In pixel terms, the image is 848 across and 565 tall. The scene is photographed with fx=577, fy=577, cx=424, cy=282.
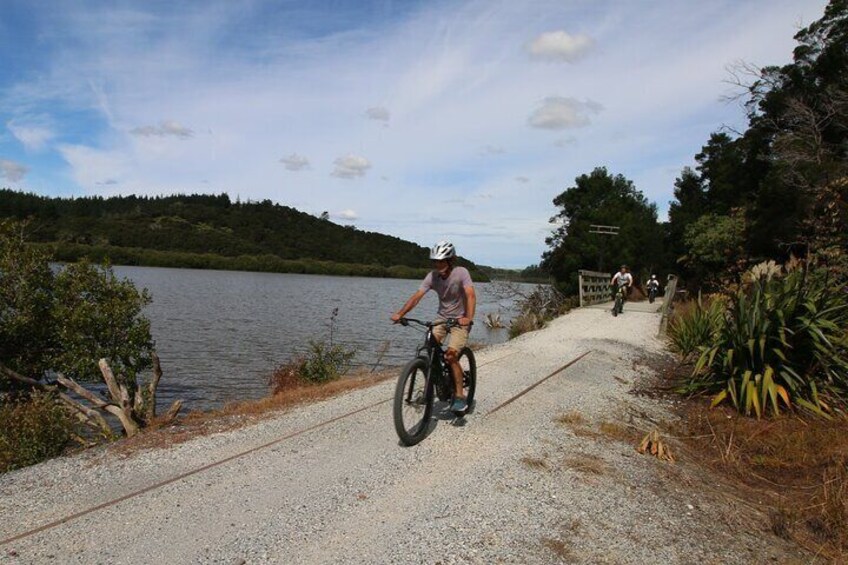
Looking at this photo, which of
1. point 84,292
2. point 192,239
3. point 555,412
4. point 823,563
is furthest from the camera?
point 192,239

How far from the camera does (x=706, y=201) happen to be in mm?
53844

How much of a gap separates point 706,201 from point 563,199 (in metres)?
14.3

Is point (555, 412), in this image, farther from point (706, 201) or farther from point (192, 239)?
point (192, 239)

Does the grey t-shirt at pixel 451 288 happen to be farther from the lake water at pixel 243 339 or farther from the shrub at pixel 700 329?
the lake water at pixel 243 339

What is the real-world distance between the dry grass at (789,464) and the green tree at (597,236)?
143ft

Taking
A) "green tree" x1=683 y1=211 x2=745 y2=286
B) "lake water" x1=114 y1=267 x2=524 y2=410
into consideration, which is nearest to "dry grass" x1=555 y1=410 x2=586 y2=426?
"lake water" x1=114 y1=267 x2=524 y2=410

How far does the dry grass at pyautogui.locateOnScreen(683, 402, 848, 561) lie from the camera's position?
4.60m

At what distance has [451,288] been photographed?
6633 millimetres

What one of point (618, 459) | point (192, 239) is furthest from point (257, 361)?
point (192, 239)

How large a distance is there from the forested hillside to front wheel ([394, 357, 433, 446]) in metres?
118

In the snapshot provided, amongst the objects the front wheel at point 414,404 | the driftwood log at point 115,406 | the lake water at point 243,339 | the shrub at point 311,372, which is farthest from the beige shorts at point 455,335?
the lake water at point 243,339

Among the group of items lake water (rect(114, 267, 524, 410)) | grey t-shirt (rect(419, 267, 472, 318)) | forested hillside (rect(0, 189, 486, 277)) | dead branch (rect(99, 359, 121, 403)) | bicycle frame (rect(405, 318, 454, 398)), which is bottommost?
lake water (rect(114, 267, 524, 410))

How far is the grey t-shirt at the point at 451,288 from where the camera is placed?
6594 millimetres

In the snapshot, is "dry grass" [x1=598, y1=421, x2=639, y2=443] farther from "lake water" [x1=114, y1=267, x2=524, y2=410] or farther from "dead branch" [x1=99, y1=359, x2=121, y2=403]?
"lake water" [x1=114, y1=267, x2=524, y2=410]
